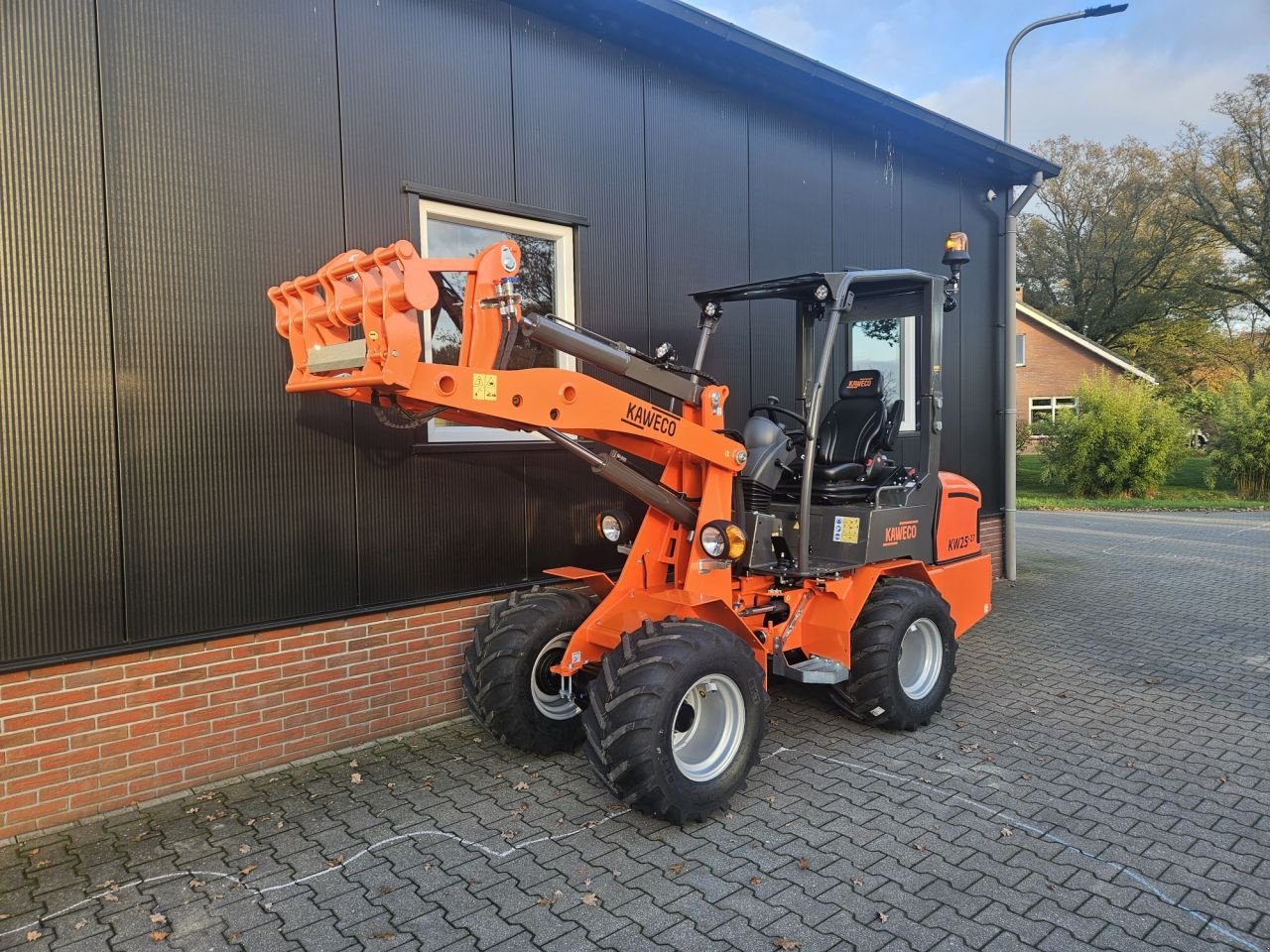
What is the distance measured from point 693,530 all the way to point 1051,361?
119 ft

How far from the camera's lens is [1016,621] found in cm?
839

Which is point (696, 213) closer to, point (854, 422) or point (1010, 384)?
point (854, 422)

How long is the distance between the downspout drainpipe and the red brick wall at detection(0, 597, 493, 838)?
7.59m

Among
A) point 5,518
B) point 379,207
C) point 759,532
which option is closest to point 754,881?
point 759,532

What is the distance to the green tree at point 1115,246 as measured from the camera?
35.5 m

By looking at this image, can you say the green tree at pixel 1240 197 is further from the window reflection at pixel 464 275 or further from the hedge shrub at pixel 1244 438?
the window reflection at pixel 464 275

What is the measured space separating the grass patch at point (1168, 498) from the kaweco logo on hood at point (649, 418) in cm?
1935

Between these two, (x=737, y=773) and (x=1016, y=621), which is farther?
→ (x=1016, y=621)

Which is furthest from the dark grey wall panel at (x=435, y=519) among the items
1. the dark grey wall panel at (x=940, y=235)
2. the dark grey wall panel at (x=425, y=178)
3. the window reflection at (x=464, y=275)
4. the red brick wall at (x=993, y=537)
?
the red brick wall at (x=993, y=537)

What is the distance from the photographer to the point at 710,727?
427 centimetres

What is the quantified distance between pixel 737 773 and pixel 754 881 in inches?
24.7

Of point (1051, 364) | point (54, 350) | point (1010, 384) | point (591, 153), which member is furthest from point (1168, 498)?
point (54, 350)

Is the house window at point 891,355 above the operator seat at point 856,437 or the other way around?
above

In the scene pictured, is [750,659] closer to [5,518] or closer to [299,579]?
[299,579]
